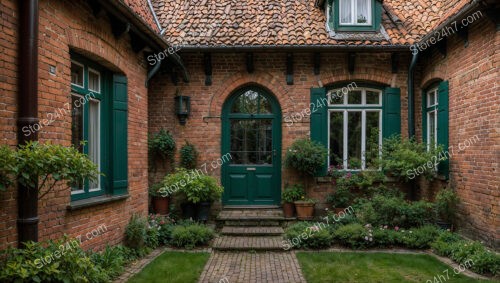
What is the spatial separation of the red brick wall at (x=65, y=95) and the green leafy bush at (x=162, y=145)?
97 centimetres

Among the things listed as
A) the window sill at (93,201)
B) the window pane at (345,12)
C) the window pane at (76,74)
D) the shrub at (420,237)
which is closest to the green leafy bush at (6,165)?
the window sill at (93,201)

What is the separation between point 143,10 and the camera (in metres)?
8.83

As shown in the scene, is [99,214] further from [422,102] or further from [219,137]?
[422,102]

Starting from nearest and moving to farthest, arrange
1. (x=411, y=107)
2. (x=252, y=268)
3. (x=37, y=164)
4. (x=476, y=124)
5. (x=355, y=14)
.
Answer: (x=37, y=164) < (x=252, y=268) < (x=476, y=124) < (x=411, y=107) < (x=355, y=14)

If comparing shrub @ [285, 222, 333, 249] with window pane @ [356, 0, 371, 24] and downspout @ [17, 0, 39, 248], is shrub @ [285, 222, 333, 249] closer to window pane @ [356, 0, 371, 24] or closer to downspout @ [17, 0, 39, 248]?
downspout @ [17, 0, 39, 248]

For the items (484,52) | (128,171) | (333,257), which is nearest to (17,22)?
(128,171)

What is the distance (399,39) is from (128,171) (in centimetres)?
695

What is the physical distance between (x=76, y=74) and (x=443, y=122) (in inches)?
287

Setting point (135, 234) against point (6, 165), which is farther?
point (135, 234)

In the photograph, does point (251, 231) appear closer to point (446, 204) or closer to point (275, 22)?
point (446, 204)

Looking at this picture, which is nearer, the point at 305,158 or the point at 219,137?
the point at 305,158

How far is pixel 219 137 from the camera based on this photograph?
9234 millimetres

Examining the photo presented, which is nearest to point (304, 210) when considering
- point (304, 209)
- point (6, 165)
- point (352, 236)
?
point (304, 209)

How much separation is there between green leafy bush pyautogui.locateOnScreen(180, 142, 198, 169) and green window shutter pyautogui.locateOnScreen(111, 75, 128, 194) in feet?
7.02
